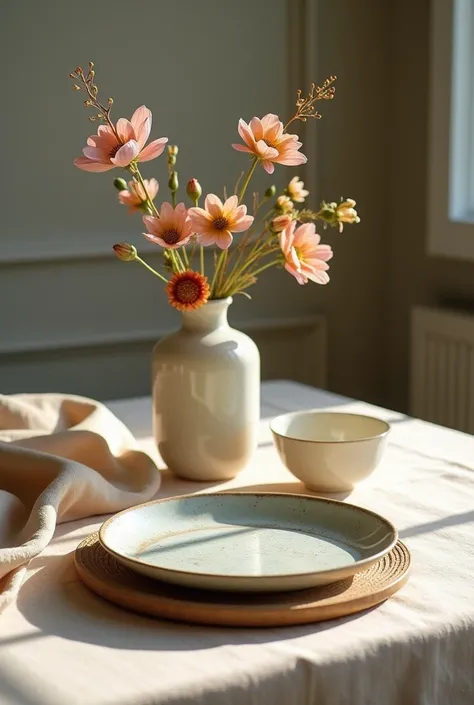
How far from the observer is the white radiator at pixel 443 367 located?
279 cm

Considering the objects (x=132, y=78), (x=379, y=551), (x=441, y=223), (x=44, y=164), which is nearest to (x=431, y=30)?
(x=441, y=223)

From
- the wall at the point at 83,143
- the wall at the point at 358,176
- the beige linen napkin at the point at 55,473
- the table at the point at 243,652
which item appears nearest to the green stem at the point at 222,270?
the beige linen napkin at the point at 55,473

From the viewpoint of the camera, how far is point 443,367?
2.88 meters

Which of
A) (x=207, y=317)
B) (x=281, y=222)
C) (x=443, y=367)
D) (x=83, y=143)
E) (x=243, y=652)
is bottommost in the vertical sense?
(x=443, y=367)

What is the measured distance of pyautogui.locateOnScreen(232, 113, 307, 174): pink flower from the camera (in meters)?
1.25

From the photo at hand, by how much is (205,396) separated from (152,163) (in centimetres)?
167

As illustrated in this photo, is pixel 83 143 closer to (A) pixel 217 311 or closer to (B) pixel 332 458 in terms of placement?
(A) pixel 217 311

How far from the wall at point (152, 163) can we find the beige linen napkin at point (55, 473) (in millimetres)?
1358

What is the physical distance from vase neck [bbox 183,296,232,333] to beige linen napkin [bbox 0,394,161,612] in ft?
0.56

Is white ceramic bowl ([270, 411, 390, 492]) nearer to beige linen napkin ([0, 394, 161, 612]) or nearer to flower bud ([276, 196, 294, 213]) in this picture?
beige linen napkin ([0, 394, 161, 612])

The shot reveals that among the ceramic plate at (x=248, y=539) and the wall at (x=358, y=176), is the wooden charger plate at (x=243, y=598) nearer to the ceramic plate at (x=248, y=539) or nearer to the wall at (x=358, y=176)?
the ceramic plate at (x=248, y=539)

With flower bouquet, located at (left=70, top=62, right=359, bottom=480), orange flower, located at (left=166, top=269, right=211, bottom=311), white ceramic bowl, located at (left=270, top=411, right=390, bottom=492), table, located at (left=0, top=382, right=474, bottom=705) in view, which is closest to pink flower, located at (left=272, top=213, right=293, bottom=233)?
flower bouquet, located at (left=70, top=62, right=359, bottom=480)

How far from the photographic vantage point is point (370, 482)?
132 centimetres

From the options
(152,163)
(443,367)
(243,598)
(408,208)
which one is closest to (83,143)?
(152,163)
